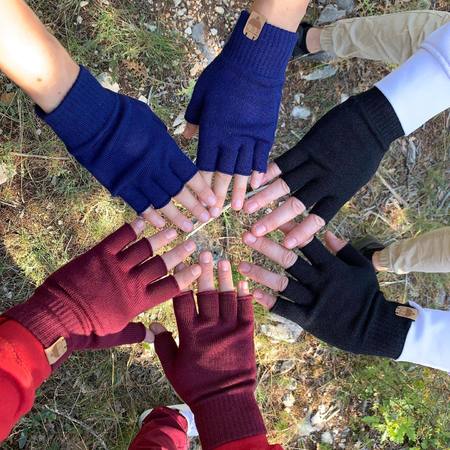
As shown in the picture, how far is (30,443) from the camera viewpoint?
2568 millimetres

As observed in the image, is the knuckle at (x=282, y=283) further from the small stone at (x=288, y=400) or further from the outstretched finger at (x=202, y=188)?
the small stone at (x=288, y=400)

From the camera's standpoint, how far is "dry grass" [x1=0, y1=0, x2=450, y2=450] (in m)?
2.59

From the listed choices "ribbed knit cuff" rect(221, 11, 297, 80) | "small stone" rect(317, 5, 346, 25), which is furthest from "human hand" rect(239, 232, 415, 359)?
"small stone" rect(317, 5, 346, 25)

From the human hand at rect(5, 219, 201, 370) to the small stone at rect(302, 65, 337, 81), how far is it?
4.46 feet

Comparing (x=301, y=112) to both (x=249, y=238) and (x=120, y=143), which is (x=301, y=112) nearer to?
(x=249, y=238)

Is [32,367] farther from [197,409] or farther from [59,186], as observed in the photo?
[59,186]

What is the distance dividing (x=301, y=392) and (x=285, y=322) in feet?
1.36

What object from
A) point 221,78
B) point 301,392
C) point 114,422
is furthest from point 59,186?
point 301,392

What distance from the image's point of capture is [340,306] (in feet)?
7.28

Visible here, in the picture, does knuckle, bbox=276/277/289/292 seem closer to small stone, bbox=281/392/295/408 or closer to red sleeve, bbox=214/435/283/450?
red sleeve, bbox=214/435/283/450

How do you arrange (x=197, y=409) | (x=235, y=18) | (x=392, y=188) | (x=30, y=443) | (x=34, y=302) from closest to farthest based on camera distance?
(x=34, y=302) < (x=197, y=409) < (x=30, y=443) < (x=235, y=18) < (x=392, y=188)

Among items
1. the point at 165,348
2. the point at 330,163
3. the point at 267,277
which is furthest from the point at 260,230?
the point at 165,348

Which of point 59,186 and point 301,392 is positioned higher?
point 59,186

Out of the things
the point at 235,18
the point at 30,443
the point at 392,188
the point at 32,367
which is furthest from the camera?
the point at 392,188
